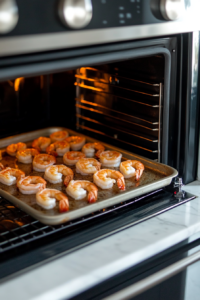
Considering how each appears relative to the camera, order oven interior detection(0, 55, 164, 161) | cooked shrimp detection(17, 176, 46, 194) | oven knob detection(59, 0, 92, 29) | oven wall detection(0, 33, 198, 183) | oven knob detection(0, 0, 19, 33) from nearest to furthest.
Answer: oven knob detection(0, 0, 19, 33), oven knob detection(59, 0, 92, 29), oven wall detection(0, 33, 198, 183), cooked shrimp detection(17, 176, 46, 194), oven interior detection(0, 55, 164, 161)

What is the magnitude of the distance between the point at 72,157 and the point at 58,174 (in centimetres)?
18

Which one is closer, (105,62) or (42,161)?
(105,62)

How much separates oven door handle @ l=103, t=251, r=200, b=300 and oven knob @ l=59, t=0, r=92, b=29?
749 millimetres

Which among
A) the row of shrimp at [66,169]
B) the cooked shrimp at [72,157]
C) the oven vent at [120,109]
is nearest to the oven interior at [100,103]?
the oven vent at [120,109]

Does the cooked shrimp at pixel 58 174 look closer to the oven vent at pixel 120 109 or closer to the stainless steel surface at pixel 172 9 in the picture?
the oven vent at pixel 120 109

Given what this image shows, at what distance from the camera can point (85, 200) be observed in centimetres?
135

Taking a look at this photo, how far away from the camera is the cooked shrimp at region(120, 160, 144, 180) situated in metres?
1.51

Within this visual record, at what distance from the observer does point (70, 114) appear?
1984 mm

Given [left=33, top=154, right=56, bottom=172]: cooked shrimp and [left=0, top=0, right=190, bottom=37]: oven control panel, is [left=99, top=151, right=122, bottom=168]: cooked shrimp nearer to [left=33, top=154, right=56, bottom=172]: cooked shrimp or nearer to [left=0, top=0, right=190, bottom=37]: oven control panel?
[left=33, top=154, right=56, bottom=172]: cooked shrimp

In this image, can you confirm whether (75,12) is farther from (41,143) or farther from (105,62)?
(41,143)

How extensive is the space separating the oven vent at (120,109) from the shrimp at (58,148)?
0.20m

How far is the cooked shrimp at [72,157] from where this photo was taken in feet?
5.44

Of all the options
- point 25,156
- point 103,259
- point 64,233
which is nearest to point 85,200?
point 64,233

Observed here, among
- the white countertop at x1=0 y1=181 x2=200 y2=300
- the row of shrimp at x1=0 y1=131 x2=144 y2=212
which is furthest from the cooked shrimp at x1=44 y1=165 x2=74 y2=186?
the white countertop at x1=0 y1=181 x2=200 y2=300
